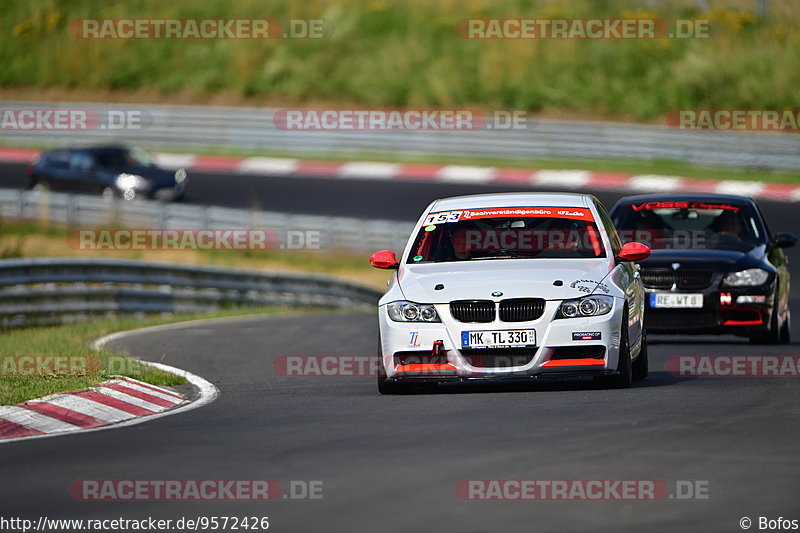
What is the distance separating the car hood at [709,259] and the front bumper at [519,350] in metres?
4.57

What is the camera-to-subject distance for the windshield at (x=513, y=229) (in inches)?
471

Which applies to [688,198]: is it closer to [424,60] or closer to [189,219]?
[189,219]

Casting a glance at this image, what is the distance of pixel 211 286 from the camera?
2420 centimetres

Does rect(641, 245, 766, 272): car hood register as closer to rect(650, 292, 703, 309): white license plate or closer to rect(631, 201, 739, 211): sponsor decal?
rect(650, 292, 703, 309): white license plate

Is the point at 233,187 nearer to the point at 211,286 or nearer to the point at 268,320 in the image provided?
the point at 211,286

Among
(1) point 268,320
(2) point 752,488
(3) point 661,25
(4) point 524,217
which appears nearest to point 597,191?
(3) point 661,25

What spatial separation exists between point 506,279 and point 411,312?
735 mm

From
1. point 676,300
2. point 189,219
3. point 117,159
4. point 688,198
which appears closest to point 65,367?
point 676,300

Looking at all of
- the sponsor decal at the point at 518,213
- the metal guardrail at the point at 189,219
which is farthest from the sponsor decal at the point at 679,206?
the metal guardrail at the point at 189,219

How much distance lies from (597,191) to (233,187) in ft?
30.2

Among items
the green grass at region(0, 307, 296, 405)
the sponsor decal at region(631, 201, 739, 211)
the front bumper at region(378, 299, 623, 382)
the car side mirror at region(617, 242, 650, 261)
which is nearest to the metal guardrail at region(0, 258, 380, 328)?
the green grass at region(0, 307, 296, 405)

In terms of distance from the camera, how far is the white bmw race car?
1094cm

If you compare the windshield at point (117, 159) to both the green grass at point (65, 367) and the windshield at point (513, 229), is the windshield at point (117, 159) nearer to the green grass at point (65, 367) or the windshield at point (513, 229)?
the green grass at point (65, 367)

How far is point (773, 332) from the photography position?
51.3 feet
